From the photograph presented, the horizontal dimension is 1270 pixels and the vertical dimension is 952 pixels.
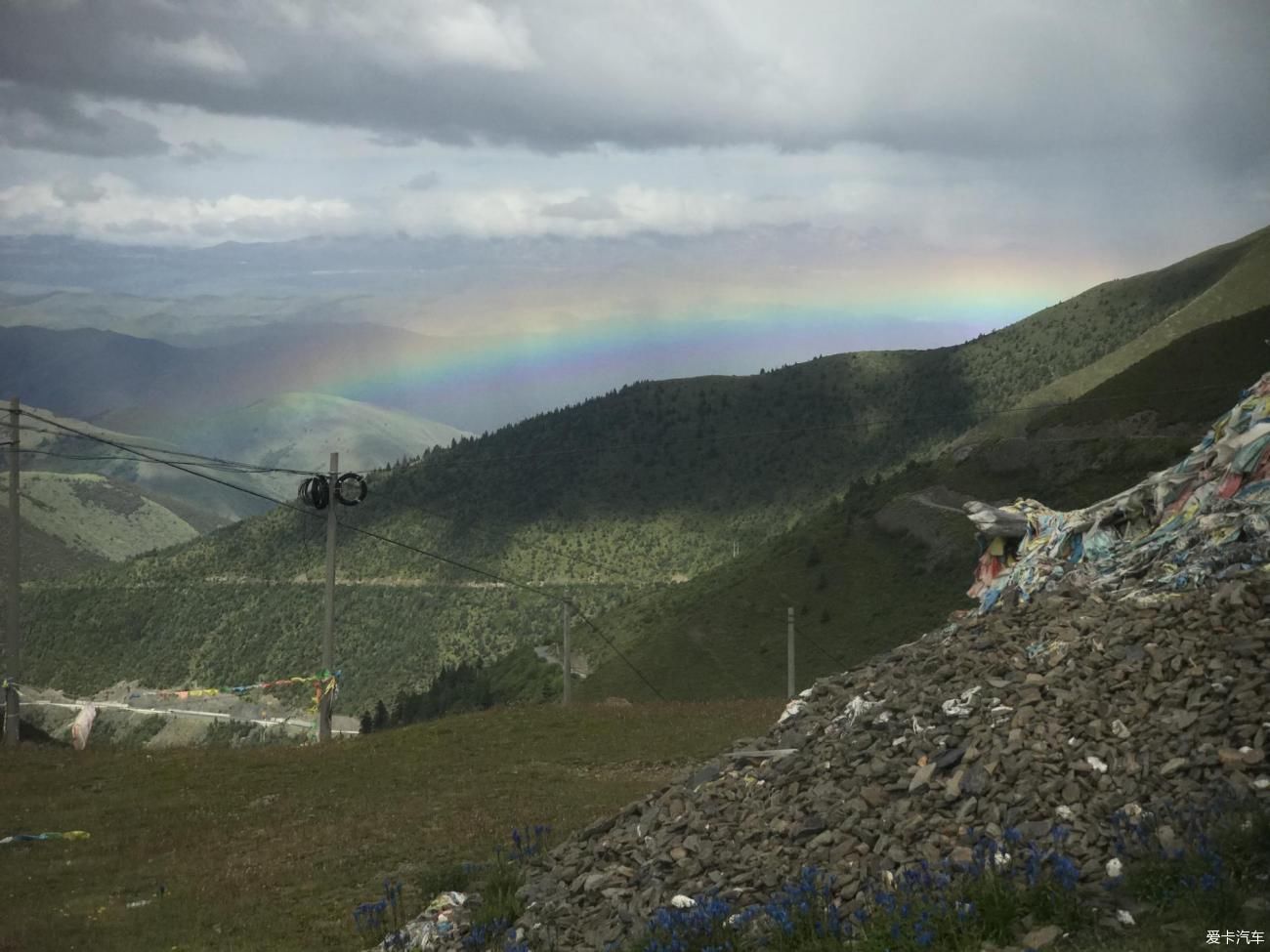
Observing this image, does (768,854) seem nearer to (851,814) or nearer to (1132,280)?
(851,814)

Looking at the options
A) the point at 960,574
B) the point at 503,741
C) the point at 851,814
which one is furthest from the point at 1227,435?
the point at 960,574

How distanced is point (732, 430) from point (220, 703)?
88863 millimetres

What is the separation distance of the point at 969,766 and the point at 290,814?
15.6 meters

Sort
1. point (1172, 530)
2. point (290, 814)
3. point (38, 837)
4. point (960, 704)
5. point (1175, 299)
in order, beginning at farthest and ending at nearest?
point (1175, 299) → point (290, 814) → point (38, 837) → point (1172, 530) → point (960, 704)

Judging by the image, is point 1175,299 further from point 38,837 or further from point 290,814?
point 38,837

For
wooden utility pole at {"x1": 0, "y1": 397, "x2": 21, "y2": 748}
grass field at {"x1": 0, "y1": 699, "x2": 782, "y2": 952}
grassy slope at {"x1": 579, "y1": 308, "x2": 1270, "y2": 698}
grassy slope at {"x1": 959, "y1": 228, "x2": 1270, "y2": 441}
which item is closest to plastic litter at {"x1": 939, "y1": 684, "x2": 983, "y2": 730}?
grass field at {"x1": 0, "y1": 699, "x2": 782, "y2": 952}

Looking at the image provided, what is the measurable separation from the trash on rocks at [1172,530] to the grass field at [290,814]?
8382 millimetres

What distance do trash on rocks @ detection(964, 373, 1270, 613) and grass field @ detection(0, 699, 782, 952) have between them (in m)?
8.38

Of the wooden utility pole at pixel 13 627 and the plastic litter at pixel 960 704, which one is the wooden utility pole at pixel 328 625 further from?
the plastic litter at pixel 960 704

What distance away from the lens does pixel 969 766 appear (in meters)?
12.4

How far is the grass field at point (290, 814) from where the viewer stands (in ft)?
54.5

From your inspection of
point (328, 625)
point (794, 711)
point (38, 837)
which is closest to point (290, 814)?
point (38, 837)

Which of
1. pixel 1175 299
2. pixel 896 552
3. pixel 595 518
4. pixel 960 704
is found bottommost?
pixel 960 704

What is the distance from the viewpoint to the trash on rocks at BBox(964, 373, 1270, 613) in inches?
584
